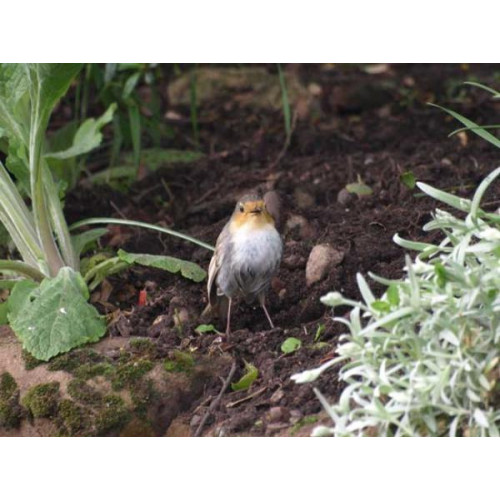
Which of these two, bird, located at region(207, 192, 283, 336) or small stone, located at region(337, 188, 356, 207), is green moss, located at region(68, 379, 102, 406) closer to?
bird, located at region(207, 192, 283, 336)

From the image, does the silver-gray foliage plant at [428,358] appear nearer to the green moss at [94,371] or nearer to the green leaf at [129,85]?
the green moss at [94,371]

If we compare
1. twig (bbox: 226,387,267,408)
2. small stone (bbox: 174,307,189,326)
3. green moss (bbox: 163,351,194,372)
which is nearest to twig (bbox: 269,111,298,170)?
small stone (bbox: 174,307,189,326)

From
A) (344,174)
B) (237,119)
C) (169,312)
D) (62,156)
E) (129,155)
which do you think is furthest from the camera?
(237,119)

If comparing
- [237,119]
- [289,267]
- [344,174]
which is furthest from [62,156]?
[237,119]

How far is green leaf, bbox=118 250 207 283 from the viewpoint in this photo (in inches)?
194

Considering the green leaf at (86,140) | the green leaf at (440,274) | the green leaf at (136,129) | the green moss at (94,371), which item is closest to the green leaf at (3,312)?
the green moss at (94,371)

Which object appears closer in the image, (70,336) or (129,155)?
(70,336)

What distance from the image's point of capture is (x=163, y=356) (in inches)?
181

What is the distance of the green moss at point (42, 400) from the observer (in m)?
4.43

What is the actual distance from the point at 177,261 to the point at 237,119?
263 cm

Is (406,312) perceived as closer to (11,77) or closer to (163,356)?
(163,356)

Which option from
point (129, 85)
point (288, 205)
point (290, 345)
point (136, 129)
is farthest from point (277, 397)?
point (129, 85)

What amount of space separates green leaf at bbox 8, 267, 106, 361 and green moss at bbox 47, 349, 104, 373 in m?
0.03

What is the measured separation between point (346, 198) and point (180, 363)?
1.74 meters
